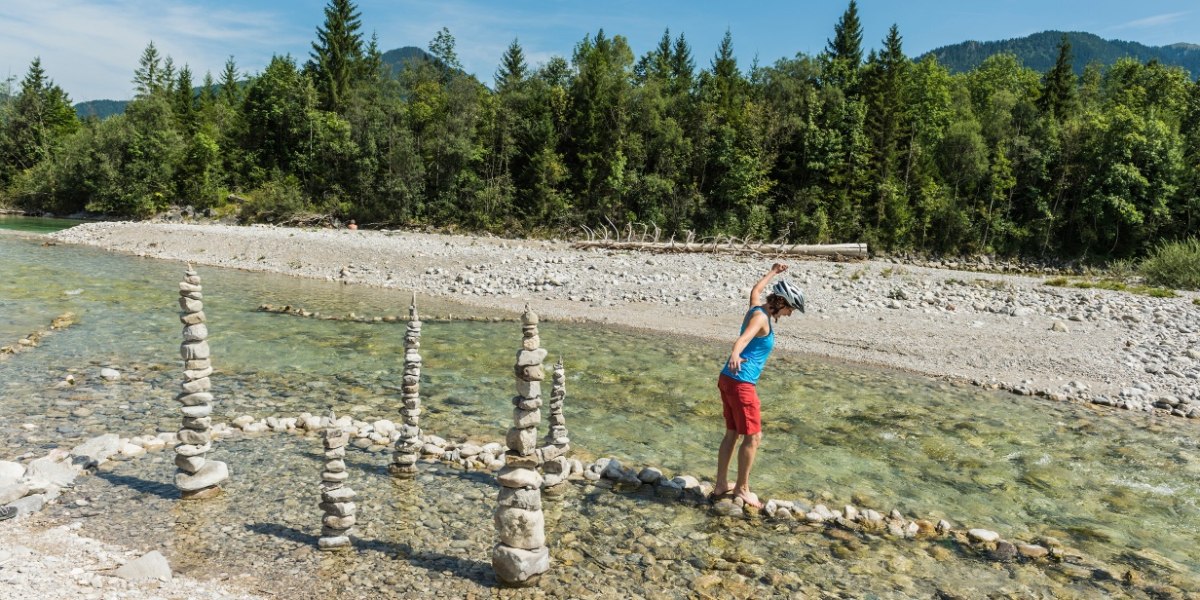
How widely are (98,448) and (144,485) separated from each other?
1.47 meters

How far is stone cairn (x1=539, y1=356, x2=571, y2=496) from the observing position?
349 inches

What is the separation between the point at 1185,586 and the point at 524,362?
25.3 ft

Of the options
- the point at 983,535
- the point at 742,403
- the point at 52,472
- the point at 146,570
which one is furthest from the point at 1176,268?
the point at 52,472

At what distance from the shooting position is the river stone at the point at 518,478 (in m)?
5.99

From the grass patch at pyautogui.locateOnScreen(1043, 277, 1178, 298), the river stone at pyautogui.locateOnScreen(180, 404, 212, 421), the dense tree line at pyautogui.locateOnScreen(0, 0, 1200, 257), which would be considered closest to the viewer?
the river stone at pyautogui.locateOnScreen(180, 404, 212, 421)

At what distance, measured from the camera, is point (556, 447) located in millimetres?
9773

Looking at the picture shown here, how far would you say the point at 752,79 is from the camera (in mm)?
69312

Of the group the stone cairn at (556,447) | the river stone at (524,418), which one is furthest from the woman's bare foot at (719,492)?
the river stone at (524,418)

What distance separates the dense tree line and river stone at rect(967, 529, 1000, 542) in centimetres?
4926

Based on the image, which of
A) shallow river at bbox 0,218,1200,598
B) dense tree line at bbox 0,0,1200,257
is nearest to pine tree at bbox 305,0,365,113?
dense tree line at bbox 0,0,1200,257

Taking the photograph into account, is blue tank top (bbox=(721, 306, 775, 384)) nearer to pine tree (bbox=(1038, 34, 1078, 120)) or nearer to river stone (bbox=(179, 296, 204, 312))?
river stone (bbox=(179, 296, 204, 312))

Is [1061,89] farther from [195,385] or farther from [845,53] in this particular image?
[195,385]

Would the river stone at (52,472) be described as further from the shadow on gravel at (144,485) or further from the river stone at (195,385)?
the river stone at (195,385)

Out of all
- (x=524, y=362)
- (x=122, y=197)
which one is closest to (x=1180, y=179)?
(x=524, y=362)
